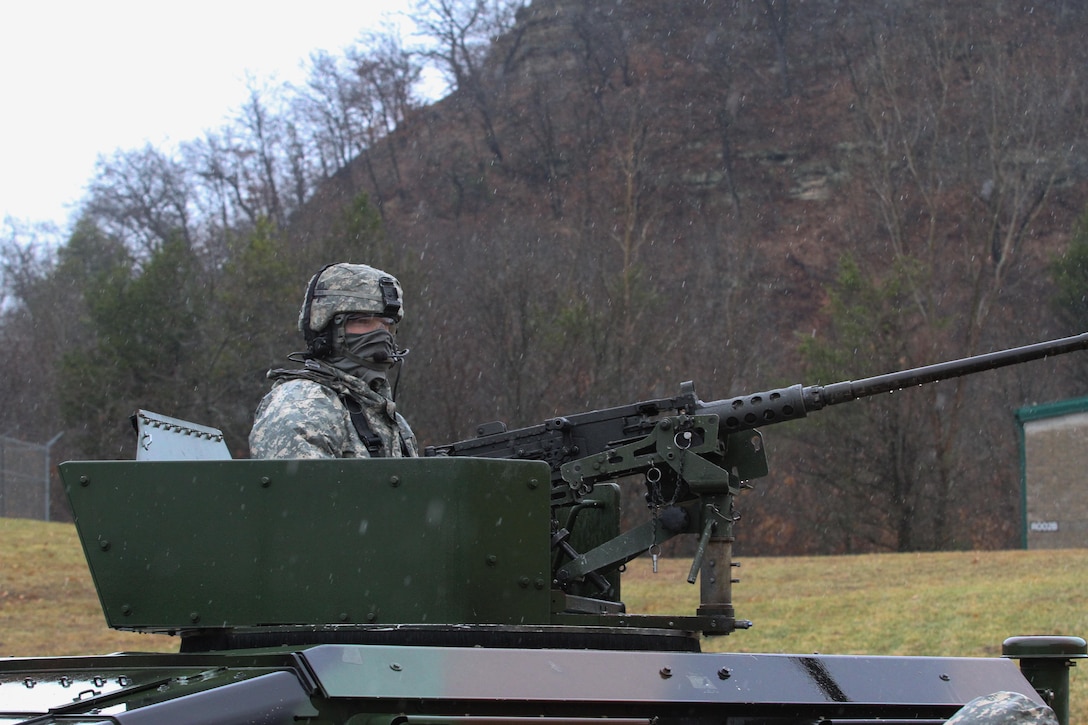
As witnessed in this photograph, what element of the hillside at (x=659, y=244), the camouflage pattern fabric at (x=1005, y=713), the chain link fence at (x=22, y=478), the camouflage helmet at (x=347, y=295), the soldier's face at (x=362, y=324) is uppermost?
the hillside at (x=659, y=244)

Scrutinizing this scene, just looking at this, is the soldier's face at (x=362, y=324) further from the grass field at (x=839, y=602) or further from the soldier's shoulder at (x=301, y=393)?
the grass field at (x=839, y=602)

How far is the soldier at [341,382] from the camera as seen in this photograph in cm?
516

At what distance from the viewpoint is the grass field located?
15.3 m

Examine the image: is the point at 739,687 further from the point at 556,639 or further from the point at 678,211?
the point at 678,211

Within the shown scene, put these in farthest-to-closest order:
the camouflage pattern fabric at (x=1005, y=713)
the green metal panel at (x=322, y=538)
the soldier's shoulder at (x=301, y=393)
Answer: the soldier's shoulder at (x=301, y=393) → the green metal panel at (x=322, y=538) → the camouflage pattern fabric at (x=1005, y=713)

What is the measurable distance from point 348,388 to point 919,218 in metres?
57.6

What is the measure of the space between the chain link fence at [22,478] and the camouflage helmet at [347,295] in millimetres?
29181

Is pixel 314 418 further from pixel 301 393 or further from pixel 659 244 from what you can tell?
pixel 659 244

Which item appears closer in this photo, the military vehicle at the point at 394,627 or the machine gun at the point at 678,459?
the military vehicle at the point at 394,627

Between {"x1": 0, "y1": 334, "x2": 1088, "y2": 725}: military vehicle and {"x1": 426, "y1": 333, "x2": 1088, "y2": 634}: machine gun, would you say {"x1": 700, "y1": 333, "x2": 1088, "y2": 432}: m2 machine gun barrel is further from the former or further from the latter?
{"x1": 0, "y1": 334, "x2": 1088, "y2": 725}: military vehicle

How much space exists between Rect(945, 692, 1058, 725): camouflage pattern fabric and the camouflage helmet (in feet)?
10.4

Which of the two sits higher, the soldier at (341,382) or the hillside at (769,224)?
the hillside at (769,224)

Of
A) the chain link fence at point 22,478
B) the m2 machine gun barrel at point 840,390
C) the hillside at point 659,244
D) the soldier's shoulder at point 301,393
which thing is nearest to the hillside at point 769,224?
the hillside at point 659,244

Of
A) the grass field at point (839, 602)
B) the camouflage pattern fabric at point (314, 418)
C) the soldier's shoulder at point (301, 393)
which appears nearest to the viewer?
the camouflage pattern fabric at point (314, 418)
